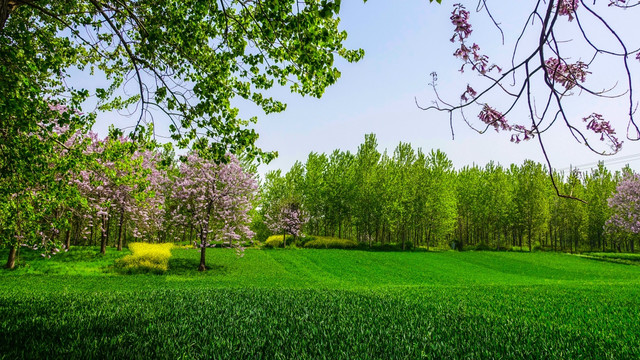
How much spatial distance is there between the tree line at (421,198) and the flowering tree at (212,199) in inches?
742

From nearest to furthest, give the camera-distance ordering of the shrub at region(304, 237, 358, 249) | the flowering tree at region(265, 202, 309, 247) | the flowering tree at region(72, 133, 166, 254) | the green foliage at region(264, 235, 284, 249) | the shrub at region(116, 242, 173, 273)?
the flowering tree at region(72, 133, 166, 254) → the shrub at region(116, 242, 173, 273) → the shrub at region(304, 237, 358, 249) → the flowering tree at region(265, 202, 309, 247) → the green foliage at region(264, 235, 284, 249)

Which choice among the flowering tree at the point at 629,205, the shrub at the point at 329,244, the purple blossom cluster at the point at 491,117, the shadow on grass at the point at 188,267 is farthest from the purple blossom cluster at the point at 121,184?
the flowering tree at the point at 629,205

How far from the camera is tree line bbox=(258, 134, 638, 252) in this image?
45.4 meters

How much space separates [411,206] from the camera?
45.6m

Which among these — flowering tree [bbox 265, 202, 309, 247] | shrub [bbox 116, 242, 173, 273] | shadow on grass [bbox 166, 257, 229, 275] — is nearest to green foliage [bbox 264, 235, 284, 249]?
flowering tree [bbox 265, 202, 309, 247]

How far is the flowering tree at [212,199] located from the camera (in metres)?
22.8

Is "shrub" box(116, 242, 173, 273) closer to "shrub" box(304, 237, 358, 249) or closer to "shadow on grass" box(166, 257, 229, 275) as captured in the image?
"shadow on grass" box(166, 257, 229, 275)

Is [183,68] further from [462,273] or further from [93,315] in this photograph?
[462,273]

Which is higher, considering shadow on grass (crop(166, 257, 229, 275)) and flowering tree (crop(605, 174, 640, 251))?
flowering tree (crop(605, 174, 640, 251))

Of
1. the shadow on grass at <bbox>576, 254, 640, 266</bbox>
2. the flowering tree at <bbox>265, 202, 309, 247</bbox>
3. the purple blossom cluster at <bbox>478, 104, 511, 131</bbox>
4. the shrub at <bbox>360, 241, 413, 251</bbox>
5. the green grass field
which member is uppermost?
the purple blossom cluster at <bbox>478, 104, 511, 131</bbox>

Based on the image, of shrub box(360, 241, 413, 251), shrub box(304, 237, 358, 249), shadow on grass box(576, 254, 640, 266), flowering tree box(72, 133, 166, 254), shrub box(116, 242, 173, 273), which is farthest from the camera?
shrub box(360, 241, 413, 251)

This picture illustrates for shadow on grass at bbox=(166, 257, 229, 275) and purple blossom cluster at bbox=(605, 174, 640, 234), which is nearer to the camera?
shadow on grass at bbox=(166, 257, 229, 275)

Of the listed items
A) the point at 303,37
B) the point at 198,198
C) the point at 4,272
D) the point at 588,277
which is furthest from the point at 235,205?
the point at 588,277

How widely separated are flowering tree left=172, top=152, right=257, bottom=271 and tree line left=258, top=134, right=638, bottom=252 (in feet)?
61.9
